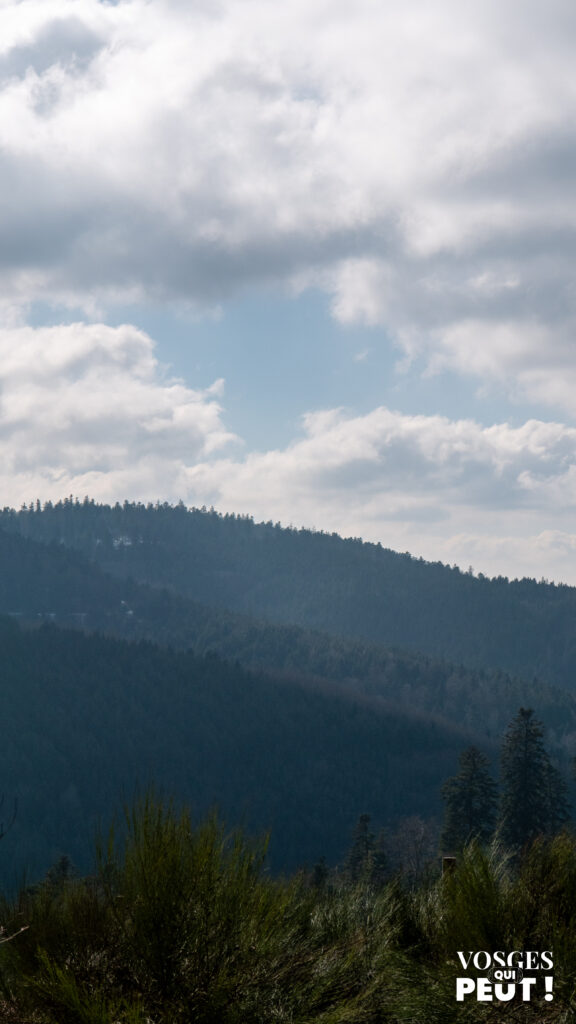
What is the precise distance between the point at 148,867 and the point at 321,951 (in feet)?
6.38

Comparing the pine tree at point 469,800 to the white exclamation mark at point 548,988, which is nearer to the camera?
the white exclamation mark at point 548,988

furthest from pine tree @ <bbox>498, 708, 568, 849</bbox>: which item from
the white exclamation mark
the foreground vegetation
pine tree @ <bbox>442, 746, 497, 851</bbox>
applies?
the white exclamation mark

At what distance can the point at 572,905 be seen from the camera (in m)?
9.59

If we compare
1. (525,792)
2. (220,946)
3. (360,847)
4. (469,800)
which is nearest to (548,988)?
(220,946)

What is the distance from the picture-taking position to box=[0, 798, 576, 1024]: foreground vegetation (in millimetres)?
8367

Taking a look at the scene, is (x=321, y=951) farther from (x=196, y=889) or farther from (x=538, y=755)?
(x=538, y=755)

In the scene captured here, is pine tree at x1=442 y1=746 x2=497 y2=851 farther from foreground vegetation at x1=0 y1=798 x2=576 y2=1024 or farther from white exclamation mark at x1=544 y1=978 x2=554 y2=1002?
white exclamation mark at x1=544 y1=978 x2=554 y2=1002

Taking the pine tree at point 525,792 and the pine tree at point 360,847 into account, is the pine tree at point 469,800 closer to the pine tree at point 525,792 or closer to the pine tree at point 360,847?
the pine tree at point 525,792

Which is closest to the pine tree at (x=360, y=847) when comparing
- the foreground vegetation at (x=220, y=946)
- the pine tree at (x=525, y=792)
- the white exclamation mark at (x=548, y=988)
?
the pine tree at (x=525, y=792)

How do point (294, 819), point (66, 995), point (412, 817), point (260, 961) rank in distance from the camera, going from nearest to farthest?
1. point (66, 995)
2. point (260, 961)
3. point (412, 817)
4. point (294, 819)

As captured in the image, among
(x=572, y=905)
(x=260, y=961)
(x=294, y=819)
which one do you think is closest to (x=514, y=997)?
(x=572, y=905)

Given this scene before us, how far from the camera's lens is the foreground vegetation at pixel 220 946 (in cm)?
837

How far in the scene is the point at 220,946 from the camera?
28.1 feet

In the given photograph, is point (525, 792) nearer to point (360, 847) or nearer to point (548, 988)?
point (360, 847)
